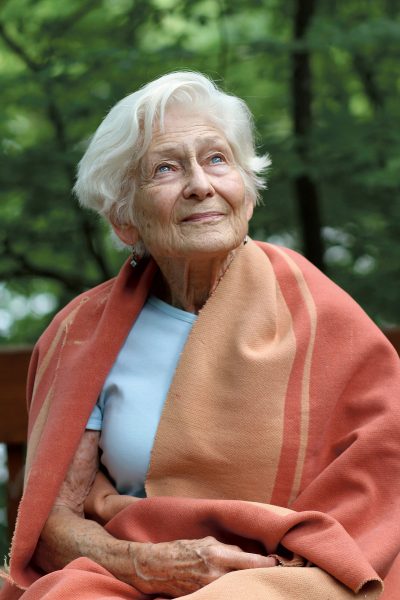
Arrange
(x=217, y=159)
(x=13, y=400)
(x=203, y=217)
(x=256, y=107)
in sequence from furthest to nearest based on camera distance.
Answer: (x=256, y=107) < (x=13, y=400) < (x=217, y=159) < (x=203, y=217)

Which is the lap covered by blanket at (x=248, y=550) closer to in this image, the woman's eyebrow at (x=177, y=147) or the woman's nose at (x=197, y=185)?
the woman's nose at (x=197, y=185)

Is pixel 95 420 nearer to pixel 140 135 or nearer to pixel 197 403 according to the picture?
pixel 197 403

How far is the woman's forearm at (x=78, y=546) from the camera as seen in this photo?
96.5 inches

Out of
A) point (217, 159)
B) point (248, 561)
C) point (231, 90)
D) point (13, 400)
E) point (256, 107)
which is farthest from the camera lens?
point (256, 107)

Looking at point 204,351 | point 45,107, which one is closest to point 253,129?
point 204,351

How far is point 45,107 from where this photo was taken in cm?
456

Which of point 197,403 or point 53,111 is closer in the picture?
point 197,403

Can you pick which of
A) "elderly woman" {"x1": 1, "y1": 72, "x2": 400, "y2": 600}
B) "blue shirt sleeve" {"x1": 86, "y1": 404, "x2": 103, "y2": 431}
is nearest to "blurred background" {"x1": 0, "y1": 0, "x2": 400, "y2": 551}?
"elderly woman" {"x1": 1, "y1": 72, "x2": 400, "y2": 600}

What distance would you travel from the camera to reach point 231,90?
4559 millimetres

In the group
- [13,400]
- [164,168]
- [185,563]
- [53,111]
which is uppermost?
[164,168]

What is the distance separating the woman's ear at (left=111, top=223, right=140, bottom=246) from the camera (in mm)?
2865

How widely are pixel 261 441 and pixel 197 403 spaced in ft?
0.66

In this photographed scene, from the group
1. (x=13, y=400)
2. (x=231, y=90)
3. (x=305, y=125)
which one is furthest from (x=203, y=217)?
(x=305, y=125)

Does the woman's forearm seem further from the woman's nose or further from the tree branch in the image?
the tree branch
